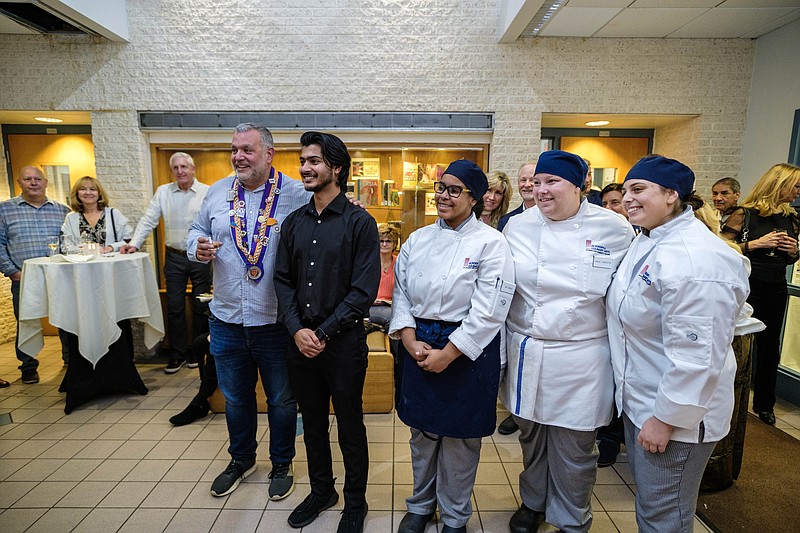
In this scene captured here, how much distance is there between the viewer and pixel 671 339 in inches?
58.2

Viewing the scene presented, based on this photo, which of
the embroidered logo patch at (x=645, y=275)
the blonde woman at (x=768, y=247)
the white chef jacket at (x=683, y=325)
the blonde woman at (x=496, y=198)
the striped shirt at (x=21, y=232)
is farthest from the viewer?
the striped shirt at (x=21, y=232)

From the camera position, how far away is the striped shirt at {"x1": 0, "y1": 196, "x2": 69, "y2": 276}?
4.08m

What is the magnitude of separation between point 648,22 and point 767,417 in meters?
3.45

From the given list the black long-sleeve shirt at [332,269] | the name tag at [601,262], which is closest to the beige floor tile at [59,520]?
the black long-sleeve shirt at [332,269]

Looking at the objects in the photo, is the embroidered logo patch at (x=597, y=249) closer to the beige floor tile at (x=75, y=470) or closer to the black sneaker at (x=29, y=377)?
the beige floor tile at (x=75, y=470)

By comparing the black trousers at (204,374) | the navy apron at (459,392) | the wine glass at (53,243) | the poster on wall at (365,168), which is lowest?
the black trousers at (204,374)

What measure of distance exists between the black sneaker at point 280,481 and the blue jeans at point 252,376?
0.05m

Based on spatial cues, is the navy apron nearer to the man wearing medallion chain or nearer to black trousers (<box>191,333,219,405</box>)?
the man wearing medallion chain

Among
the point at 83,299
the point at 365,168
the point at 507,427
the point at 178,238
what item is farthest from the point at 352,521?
the point at 365,168

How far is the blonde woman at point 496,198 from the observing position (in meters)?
3.47

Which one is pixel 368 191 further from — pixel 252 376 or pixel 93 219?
pixel 252 376

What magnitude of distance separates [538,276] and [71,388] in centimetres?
376

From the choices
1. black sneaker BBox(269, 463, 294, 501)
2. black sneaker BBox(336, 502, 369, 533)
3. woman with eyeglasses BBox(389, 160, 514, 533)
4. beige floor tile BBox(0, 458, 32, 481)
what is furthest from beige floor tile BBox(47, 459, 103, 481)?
woman with eyeglasses BBox(389, 160, 514, 533)

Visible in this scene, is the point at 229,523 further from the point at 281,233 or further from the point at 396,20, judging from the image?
the point at 396,20
